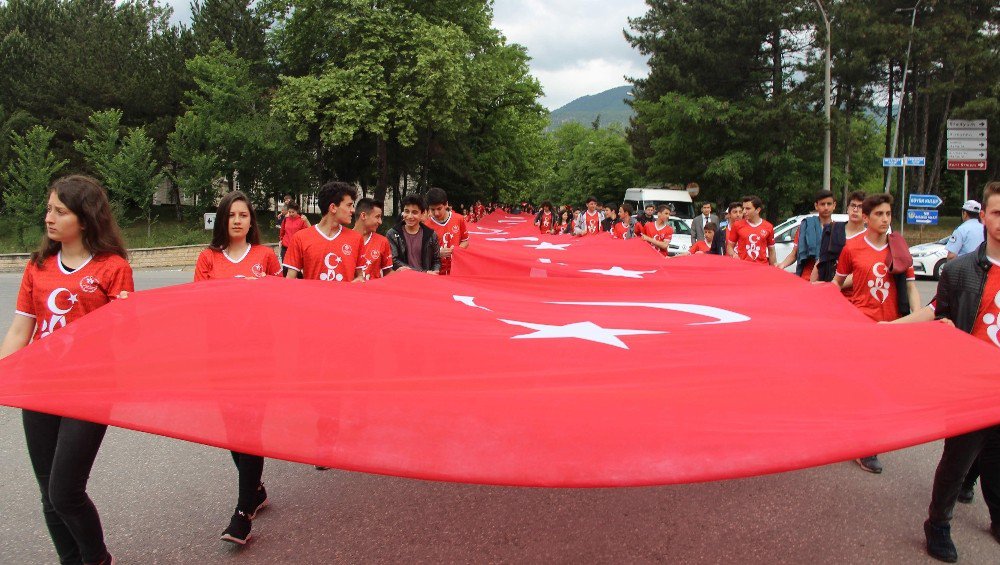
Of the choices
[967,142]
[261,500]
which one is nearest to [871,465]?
[261,500]

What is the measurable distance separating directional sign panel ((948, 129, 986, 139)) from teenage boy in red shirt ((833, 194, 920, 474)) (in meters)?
25.7

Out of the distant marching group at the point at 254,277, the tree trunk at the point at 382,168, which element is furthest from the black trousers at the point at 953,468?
the tree trunk at the point at 382,168

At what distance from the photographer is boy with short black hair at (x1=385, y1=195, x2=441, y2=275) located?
7.43m

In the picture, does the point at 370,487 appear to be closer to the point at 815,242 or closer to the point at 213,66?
the point at 815,242

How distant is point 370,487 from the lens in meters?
4.97

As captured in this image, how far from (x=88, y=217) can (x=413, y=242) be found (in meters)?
4.06

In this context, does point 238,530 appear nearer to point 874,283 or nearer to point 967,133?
point 874,283

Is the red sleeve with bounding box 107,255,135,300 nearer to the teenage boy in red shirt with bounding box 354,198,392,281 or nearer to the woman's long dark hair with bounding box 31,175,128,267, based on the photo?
the woman's long dark hair with bounding box 31,175,128,267

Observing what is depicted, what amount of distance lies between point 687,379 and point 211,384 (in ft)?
6.70

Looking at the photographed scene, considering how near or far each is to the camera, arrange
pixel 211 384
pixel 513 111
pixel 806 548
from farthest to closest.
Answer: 1. pixel 513 111
2. pixel 806 548
3. pixel 211 384

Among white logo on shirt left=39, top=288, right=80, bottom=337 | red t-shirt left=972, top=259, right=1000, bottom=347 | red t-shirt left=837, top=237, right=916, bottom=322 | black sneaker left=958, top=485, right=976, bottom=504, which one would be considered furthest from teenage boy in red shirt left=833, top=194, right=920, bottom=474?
white logo on shirt left=39, top=288, right=80, bottom=337

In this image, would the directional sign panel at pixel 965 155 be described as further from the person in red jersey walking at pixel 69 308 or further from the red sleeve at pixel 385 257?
the person in red jersey walking at pixel 69 308

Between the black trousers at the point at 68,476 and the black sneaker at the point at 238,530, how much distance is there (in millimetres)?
624

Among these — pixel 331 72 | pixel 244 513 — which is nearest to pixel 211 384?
pixel 244 513
